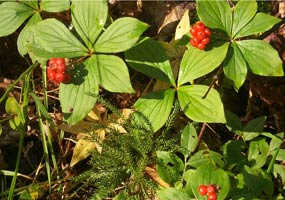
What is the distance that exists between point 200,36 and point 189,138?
0.49 metres

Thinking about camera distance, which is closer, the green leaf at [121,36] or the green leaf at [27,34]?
the green leaf at [121,36]

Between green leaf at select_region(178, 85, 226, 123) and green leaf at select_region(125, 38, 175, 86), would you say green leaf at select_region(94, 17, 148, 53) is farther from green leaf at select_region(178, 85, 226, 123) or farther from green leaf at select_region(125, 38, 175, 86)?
green leaf at select_region(178, 85, 226, 123)

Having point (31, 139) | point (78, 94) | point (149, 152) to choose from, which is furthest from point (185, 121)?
point (31, 139)

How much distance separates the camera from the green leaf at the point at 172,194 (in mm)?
1989

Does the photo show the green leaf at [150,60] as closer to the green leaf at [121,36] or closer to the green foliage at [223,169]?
the green leaf at [121,36]

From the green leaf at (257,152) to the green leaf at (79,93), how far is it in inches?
31.7

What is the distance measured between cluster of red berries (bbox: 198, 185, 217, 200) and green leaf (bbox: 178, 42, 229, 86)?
50cm

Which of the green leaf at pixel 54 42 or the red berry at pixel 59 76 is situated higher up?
the green leaf at pixel 54 42

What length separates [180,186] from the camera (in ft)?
6.73

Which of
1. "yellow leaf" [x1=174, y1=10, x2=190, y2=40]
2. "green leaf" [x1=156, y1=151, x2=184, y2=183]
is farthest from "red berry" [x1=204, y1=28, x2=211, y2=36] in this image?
"green leaf" [x1=156, y1=151, x2=184, y2=183]

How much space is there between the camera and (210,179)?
190cm

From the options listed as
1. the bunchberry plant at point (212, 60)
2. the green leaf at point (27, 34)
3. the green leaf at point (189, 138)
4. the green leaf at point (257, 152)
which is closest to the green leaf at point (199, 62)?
the bunchberry plant at point (212, 60)

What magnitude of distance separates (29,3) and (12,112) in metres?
0.56

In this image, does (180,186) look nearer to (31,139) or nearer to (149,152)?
(149,152)
